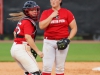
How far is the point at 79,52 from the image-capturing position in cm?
1395

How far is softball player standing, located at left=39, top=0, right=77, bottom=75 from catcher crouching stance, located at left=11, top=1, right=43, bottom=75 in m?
0.49

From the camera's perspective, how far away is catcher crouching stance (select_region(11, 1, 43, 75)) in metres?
5.84

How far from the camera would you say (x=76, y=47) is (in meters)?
15.6

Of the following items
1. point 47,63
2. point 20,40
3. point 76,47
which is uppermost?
point 20,40

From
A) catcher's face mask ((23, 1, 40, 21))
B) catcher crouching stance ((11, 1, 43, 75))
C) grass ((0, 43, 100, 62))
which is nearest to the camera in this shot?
catcher crouching stance ((11, 1, 43, 75))

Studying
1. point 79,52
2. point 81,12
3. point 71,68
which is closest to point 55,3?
point 71,68

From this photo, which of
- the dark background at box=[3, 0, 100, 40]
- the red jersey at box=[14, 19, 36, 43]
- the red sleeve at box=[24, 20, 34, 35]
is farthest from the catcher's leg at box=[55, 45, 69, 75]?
the dark background at box=[3, 0, 100, 40]

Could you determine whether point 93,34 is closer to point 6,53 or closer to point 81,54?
point 81,54

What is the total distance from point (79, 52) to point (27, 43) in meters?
8.10

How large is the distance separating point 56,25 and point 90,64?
445 centimetres

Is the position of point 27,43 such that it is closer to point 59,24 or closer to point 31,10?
point 31,10

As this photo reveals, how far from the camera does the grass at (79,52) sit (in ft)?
39.7

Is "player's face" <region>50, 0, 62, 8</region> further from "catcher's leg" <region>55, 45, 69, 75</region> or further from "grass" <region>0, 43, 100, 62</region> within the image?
"grass" <region>0, 43, 100, 62</region>

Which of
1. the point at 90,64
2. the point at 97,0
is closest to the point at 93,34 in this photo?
the point at 97,0
